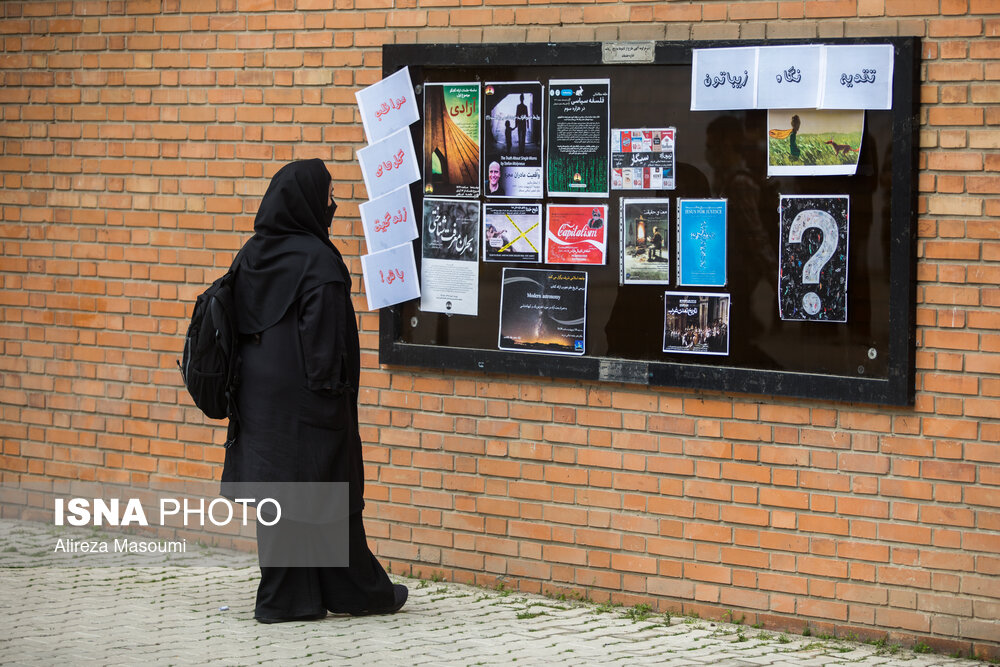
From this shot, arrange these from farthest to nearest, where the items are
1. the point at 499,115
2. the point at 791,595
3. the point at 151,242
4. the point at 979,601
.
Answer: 1. the point at 151,242
2. the point at 499,115
3. the point at 791,595
4. the point at 979,601

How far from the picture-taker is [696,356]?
19.6 ft

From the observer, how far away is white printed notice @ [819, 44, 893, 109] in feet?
17.9

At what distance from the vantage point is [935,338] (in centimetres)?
545

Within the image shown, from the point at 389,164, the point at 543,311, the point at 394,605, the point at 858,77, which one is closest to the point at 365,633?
the point at 394,605

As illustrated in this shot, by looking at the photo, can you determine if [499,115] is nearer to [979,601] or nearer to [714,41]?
[714,41]

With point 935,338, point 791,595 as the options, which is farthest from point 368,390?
point 935,338

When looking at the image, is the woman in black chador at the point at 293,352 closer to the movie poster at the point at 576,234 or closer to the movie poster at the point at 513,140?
the movie poster at the point at 513,140

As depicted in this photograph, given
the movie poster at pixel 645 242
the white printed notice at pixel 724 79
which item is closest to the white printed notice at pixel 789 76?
the white printed notice at pixel 724 79

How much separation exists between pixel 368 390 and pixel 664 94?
2.22m

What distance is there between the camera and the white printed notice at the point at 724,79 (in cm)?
577

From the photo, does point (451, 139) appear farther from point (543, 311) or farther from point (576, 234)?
point (543, 311)

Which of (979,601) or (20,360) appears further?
(20,360)

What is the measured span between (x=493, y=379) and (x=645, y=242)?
3.52 feet

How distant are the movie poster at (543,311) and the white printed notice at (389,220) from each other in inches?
24.8
